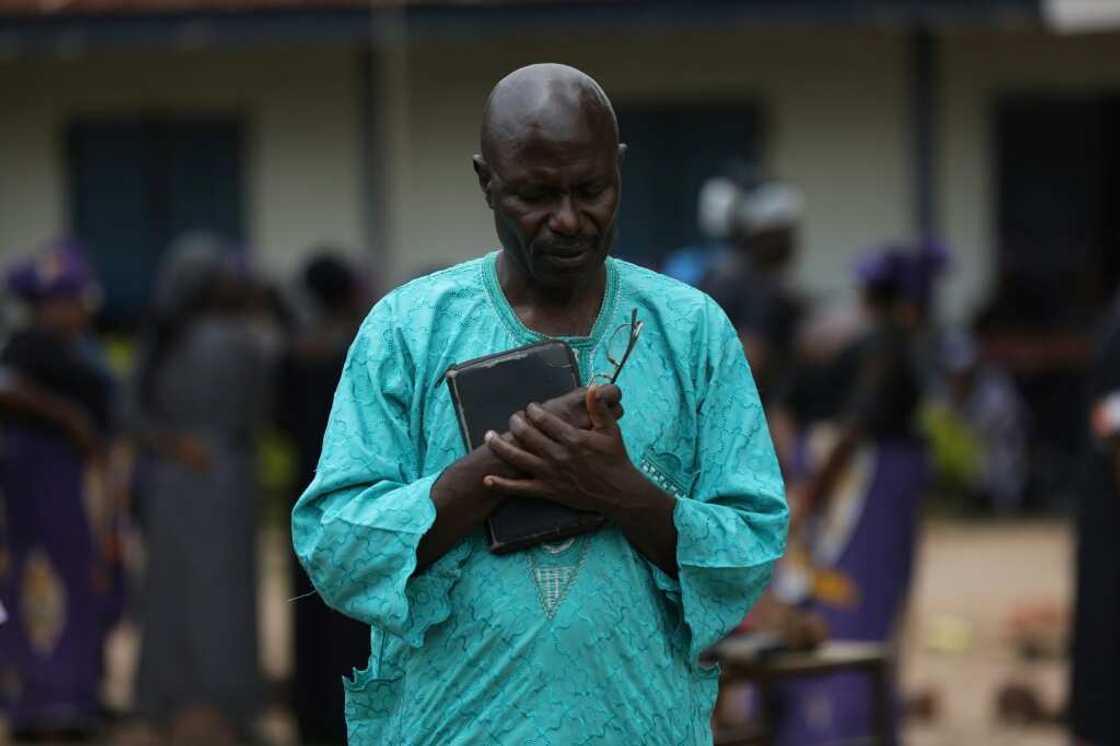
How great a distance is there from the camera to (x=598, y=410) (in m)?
2.59

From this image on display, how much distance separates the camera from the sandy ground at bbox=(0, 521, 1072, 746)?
773cm

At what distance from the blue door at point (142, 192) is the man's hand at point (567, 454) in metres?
11.4

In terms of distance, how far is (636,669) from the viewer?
270cm

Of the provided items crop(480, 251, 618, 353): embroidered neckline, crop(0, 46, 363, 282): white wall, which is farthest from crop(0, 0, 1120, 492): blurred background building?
crop(480, 251, 618, 353): embroidered neckline

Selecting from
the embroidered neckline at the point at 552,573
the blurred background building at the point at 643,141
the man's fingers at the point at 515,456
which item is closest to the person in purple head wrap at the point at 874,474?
the embroidered neckline at the point at 552,573

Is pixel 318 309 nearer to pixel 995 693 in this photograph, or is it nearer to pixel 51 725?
pixel 51 725

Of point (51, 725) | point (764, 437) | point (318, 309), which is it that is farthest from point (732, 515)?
point (51, 725)

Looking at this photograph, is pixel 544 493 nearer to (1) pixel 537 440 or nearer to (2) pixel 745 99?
(1) pixel 537 440

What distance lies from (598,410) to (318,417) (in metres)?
4.77

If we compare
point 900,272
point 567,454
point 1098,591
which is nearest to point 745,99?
point 900,272

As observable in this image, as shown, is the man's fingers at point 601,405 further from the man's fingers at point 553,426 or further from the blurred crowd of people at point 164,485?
the blurred crowd of people at point 164,485

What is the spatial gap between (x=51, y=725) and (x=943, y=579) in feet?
16.8

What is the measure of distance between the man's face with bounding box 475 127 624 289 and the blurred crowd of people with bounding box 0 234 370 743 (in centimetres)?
464

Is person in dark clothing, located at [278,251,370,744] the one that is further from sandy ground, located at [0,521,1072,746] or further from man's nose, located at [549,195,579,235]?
man's nose, located at [549,195,579,235]
